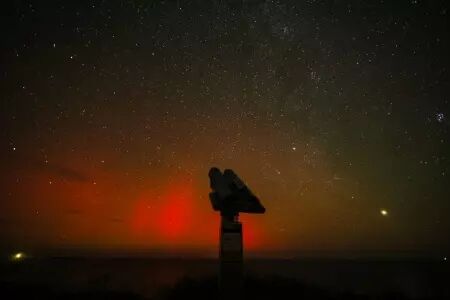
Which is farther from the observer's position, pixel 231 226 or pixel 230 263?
pixel 231 226

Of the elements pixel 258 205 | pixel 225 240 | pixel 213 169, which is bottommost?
pixel 225 240

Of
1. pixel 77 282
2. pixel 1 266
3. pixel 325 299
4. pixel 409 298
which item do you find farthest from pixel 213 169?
pixel 1 266

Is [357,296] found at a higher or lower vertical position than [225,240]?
lower

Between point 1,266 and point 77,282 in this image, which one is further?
point 1,266

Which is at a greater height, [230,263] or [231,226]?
[231,226]

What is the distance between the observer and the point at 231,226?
12.4 ft

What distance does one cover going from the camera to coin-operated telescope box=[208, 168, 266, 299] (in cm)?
365

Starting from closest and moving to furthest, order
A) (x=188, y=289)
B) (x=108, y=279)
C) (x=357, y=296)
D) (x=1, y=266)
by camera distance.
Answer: (x=357, y=296) → (x=188, y=289) → (x=108, y=279) → (x=1, y=266)

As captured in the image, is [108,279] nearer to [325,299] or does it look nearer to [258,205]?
[325,299]

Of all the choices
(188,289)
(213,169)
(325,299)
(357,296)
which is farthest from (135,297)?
(213,169)

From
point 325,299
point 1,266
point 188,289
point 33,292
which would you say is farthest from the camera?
point 1,266

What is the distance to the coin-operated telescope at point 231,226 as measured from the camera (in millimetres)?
3645

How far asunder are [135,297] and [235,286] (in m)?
12.9

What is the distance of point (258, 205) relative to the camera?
3.96 metres
